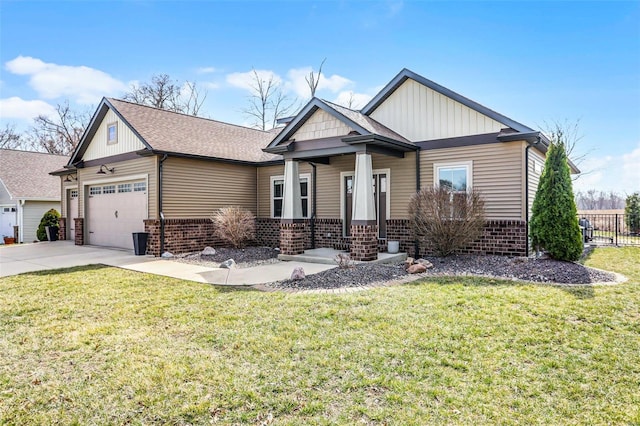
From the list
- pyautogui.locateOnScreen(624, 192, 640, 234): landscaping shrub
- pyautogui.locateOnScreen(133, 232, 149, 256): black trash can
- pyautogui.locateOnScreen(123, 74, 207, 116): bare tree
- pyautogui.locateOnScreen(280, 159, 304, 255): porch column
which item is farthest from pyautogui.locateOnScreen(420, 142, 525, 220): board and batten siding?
pyautogui.locateOnScreen(123, 74, 207, 116): bare tree

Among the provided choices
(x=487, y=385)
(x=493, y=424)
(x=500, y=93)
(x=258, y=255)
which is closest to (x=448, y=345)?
(x=487, y=385)

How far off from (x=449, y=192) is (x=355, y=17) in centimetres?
777

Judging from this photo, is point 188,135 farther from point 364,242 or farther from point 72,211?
point 364,242

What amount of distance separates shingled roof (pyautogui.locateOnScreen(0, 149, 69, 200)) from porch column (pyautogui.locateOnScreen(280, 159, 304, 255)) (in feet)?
60.6

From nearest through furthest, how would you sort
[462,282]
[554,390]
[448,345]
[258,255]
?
[554,390] < [448,345] < [462,282] < [258,255]

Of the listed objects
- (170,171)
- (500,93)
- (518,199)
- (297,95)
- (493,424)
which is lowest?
(493,424)

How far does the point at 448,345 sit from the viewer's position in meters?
4.16

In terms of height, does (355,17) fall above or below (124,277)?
above

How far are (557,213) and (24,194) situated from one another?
25.7m

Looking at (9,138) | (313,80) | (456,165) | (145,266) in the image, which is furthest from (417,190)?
(9,138)

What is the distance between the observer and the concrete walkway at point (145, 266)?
829cm

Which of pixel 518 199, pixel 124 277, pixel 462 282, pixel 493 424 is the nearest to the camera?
pixel 493 424

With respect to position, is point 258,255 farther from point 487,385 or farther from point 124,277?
point 487,385

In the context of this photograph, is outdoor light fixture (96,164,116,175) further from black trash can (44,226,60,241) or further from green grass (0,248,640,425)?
green grass (0,248,640,425)
